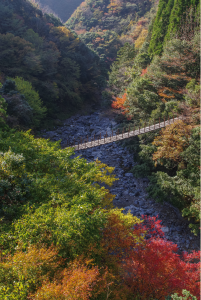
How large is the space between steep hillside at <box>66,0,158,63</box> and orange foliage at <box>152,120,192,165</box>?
922 inches

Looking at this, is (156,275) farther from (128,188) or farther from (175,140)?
(175,140)

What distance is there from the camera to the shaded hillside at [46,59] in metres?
16.9

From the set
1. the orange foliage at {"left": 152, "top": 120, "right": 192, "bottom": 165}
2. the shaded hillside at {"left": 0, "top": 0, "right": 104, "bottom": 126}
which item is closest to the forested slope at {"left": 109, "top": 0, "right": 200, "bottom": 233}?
the orange foliage at {"left": 152, "top": 120, "right": 192, "bottom": 165}

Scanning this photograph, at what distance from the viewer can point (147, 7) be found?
31719mm

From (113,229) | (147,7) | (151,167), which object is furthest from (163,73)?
(147,7)

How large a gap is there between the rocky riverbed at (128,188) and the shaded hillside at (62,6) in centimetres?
4232

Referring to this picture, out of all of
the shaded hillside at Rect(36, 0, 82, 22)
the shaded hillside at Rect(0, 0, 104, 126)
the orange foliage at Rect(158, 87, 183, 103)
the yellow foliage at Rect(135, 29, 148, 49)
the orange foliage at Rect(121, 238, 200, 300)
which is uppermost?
the shaded hillside at Rect(36, 0, 82, 22)

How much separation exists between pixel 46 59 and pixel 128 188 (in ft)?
52.5

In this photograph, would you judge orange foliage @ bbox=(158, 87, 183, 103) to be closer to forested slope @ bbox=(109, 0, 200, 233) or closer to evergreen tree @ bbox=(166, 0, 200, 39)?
forested slope @ bbox=(109, 0, 200, 233)

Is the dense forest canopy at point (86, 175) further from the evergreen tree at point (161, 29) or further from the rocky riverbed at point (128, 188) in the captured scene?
the rocky riverbed at point (128, 188)

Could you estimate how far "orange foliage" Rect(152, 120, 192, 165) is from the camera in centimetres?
920

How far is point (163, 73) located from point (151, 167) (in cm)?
651

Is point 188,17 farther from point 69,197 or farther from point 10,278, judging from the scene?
point 10,278

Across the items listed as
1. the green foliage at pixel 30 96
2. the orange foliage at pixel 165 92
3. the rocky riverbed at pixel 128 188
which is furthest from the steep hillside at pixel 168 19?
the green foliage at pixel 30 96
